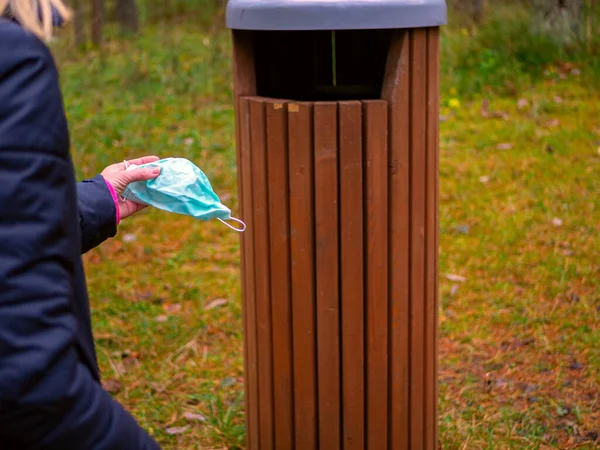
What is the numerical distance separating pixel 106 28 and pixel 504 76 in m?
7.19

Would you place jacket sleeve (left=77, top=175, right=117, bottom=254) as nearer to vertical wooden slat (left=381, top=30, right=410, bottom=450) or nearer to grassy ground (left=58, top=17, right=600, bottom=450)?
vertical wooden slat (left=381, top=30, right=410, bottom=450)

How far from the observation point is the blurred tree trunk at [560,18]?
7668 millimetres

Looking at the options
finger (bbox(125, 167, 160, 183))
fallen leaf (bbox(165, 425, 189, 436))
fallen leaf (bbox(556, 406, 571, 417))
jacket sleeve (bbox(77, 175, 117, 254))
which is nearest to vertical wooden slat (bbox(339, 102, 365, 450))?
finger (bbox(125, 167, 160, 183))

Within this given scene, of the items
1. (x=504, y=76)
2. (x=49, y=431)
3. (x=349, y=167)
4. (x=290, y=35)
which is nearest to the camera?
(x=49, y=431)

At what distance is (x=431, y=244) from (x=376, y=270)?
210mm

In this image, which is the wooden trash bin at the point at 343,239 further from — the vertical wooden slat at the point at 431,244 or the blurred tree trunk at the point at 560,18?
the blurred tree trunk at the point at 560,18

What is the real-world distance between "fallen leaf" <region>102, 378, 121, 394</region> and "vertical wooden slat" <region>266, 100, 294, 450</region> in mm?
1260

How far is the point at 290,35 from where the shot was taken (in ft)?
10.6

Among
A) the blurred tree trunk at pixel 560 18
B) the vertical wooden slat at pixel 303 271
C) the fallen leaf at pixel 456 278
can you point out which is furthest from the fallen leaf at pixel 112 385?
the blurred tree trunk at pixel 560 18

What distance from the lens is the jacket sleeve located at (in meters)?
2.07

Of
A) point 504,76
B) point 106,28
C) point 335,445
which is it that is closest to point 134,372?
point 335,445

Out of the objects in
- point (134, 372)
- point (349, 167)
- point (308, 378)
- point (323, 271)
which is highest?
point (349, 167)

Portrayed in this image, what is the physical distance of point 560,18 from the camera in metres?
7.70

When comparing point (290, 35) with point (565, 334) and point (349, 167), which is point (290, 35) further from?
point (565, 334)
